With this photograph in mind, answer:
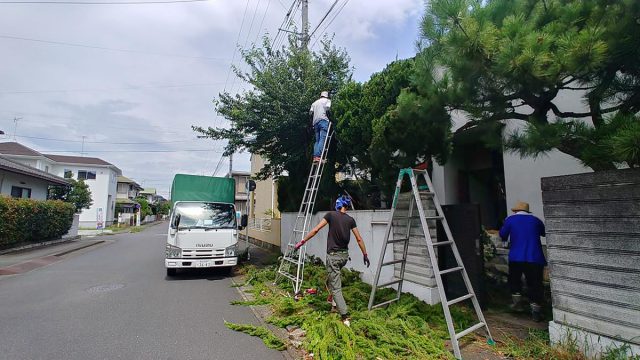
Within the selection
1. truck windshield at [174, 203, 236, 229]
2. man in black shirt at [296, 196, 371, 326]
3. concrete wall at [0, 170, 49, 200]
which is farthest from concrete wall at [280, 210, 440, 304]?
concrete wall at [0, 170, 49, 200]

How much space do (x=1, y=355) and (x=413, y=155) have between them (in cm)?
577

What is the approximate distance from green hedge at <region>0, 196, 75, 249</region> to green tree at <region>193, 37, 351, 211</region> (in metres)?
9.62

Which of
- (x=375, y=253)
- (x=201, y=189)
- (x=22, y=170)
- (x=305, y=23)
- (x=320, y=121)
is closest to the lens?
(x=375, y=253)

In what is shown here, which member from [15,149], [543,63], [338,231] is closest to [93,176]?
[15,149]

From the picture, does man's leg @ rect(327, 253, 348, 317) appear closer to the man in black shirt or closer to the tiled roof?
the man in black shirt

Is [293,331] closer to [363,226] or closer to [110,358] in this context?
[110,358]

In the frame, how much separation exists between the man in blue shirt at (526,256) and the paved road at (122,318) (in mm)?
3493

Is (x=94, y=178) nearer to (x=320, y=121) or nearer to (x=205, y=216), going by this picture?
(x=205, y=216)

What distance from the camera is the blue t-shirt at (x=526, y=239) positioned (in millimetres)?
4562

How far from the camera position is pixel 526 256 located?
4598mm

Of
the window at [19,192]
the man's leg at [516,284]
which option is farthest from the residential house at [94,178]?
the man's leg at [516,284]

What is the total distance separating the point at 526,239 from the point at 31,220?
19302 millimetres

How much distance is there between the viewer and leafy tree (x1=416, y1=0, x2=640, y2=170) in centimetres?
260

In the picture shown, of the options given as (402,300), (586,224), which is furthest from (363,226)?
(586,224)
